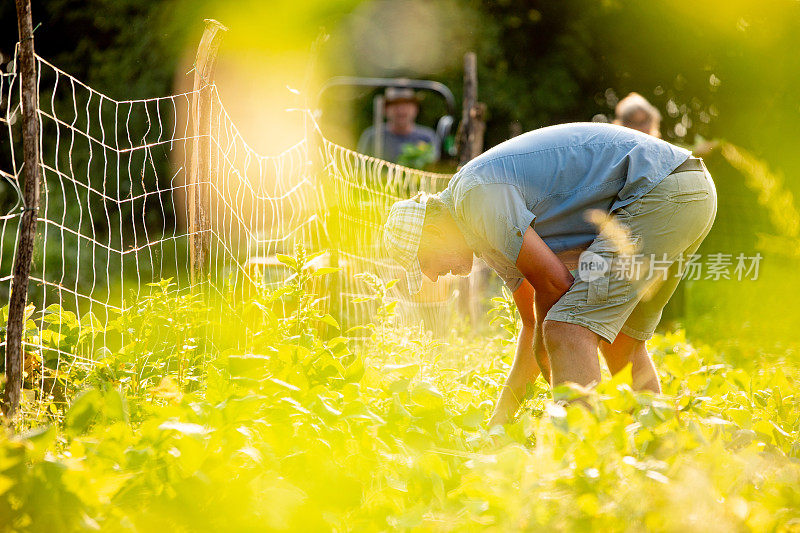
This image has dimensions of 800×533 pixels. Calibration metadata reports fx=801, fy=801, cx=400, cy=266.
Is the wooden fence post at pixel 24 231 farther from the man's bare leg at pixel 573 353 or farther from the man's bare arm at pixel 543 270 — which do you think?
the man's bare leg at pixel 573 353

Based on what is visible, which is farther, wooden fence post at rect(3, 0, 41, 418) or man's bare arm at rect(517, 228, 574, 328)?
man's bare arm at rect(517, 228, 574, 328)

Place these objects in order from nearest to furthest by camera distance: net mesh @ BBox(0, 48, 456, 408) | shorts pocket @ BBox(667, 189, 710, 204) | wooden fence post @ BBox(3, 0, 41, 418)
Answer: wooden fence post @ BBox(3, 0, 41, 418) < shorts pocket @ BBox(667, 189, 710, 204) < net mesh @ BBox(0, 48, 456, 408)

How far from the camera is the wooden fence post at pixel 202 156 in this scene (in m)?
2.77

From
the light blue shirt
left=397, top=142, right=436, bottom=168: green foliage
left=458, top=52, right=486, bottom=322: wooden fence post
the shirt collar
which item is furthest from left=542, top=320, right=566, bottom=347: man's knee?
left=397, top=142, right=436, bottom=168: green foliage

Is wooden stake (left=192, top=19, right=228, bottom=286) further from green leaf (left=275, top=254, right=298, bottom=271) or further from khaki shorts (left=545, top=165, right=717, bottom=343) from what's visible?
khaki shorts (left=545, top=165, right=717, bottom=343)

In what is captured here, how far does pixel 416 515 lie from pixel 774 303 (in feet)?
19.4

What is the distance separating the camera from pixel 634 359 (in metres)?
2.85

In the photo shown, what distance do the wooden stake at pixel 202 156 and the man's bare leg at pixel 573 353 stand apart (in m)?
1.24

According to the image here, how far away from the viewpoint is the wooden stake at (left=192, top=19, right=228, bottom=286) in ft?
9.08

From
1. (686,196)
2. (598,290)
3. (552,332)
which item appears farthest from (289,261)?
(686,196)

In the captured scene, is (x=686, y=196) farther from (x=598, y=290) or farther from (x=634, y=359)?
(x=634, y=359)

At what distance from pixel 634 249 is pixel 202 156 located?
4.93 feet

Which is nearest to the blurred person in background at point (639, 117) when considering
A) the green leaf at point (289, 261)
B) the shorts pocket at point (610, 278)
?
the shorts pocket at point (610, 278)

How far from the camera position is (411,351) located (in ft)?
10.8
